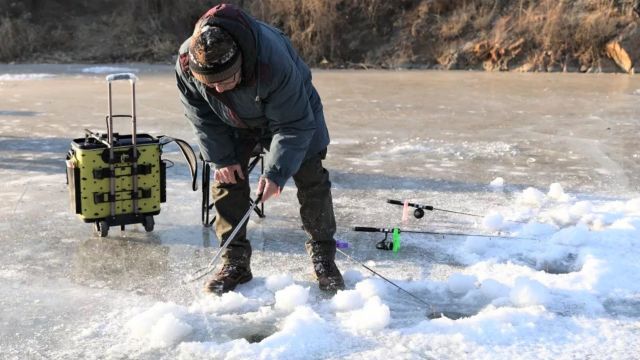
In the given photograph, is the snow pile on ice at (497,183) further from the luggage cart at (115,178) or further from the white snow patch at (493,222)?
the luggage cart at (115,178)

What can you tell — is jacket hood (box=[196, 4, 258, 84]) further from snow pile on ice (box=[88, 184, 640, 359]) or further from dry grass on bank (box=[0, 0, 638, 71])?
dry grass on bank (box=[0, 0, 638, 71])

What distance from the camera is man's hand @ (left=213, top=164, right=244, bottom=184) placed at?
3.26 m

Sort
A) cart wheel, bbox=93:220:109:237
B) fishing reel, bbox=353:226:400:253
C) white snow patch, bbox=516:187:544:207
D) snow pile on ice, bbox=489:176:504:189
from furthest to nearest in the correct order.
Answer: snow pile on ice, bbox=489:176:504:189 < white snow patch, bbox=516:187:544:207 < cart wheel, bbox=93:220:109:237 < fishing reel, bbox=353:226:400:253

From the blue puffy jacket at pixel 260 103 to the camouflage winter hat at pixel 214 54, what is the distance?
4cm

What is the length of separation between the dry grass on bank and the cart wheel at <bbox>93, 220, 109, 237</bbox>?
11369 mm

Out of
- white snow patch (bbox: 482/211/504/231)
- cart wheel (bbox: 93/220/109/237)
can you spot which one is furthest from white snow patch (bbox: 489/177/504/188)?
cart wheel (bbox: 93/220/109/237)

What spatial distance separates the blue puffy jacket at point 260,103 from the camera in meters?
2.80

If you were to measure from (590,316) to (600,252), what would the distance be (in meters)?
0.81

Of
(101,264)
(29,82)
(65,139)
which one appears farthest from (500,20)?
(101,264)

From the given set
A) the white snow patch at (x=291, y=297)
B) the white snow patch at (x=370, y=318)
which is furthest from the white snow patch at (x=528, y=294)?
the white snow patch at (x=291, y=297)

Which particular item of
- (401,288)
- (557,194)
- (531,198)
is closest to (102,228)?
(401,288)

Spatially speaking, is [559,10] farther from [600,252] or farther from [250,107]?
[250,107]

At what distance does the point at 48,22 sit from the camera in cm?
1886

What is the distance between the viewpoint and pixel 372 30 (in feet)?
54.1
